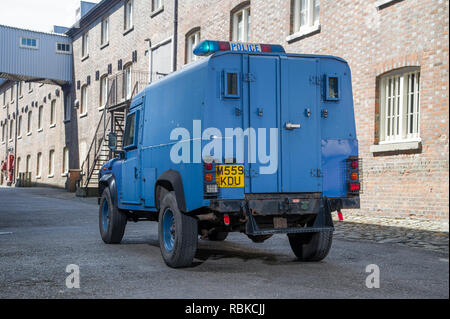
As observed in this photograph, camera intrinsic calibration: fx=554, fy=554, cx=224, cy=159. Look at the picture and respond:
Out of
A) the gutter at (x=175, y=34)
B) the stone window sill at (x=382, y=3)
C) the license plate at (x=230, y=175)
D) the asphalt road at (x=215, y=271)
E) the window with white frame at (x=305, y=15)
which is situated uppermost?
the gutter at (x=175, y=34)

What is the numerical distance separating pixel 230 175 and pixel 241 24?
1358 centimetres

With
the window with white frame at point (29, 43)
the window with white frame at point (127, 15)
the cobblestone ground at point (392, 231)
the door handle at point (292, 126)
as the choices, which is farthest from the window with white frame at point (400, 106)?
the window with white frame at point (29, 43)

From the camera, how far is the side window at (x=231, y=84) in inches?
238

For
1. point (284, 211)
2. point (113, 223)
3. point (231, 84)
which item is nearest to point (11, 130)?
point (113, 223)

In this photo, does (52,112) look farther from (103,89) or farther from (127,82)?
(127,82)

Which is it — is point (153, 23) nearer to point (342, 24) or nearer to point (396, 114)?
point (342, 24)

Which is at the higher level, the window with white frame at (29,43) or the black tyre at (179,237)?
the window with white frame at (29,43)

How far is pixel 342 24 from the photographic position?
46.1 feet

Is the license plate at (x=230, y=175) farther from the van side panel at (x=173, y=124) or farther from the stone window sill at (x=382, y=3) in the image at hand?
the stone window sill at (x=382, y=3)

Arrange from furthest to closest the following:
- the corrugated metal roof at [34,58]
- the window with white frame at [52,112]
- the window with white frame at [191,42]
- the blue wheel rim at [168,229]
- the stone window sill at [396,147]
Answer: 1. the window with white frame at [52,112]
2. the corrugated metal roof at [34,58]
3. the window with white frame at [191,42]
4. the stone window sill at [396,147]
5. the blue wheel rim at [168,229]

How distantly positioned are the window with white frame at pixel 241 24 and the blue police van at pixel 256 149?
11.7m

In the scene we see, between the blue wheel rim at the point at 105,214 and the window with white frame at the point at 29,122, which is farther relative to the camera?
the window with white frame at the point at 29,122

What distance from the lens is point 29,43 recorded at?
3422cm

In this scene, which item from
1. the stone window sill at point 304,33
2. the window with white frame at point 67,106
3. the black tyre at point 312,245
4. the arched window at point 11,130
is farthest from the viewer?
the arched window at point 11,130
